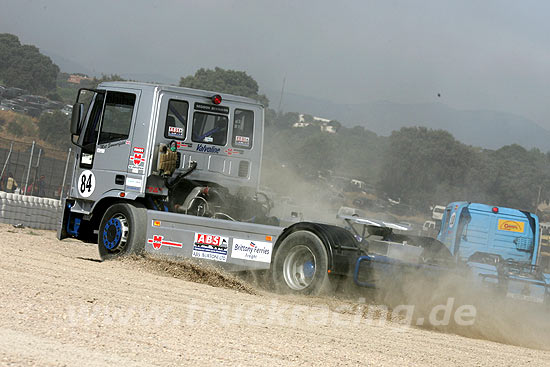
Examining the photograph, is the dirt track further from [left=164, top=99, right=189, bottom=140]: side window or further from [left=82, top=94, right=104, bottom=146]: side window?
[left=82, top=94, right=104, bottom=146]: side window

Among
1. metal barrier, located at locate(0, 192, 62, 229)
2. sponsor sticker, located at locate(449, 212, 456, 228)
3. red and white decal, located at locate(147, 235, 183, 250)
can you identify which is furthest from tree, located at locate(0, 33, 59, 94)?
red and white decal, located at locate(147, 235, 183, 250)

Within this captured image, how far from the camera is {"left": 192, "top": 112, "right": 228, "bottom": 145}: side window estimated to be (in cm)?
1162

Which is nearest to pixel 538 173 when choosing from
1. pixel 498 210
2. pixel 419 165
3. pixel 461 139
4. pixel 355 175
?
pixel 461 139

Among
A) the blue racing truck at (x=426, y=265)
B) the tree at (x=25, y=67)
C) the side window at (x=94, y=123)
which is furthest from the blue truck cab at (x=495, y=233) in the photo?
the tree at (x=25, y=67)

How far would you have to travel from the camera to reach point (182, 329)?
21.0ft

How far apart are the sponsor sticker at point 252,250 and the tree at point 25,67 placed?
2695 inches

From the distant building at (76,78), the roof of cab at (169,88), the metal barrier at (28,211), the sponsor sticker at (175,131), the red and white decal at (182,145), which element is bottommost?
the metal barrier at (28,211)

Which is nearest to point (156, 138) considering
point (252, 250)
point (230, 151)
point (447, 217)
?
point (230, 151)

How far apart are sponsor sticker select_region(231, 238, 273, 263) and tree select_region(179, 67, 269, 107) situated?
71350 mm

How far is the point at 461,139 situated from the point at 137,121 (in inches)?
2634

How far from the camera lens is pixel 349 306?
9078 mm

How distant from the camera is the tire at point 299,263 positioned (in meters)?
9.43

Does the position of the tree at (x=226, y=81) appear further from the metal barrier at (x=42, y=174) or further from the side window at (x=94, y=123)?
the side window at (x=94, y=123)

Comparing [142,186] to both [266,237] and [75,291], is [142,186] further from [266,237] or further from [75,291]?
[75,291]
